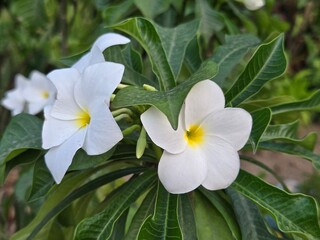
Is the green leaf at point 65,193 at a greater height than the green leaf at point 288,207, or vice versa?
the green leaf at point 288,207

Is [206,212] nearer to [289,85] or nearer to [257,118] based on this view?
[257,118]

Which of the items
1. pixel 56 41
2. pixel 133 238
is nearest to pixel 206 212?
pixel 133 238

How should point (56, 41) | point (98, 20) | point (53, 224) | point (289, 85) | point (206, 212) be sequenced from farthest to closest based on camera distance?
point (289, 85) → point (56, 41) → point (98, 20) → point (53, 224) → point (206, 212)

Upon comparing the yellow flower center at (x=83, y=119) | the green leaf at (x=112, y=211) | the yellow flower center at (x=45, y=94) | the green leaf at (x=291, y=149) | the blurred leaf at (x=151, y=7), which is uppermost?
the yellow flower center at (x=83, y=119)

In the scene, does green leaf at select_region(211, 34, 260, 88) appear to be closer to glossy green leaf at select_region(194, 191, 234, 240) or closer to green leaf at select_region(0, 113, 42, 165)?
glossy green leaf at select_region(194, 191, 234, 240)

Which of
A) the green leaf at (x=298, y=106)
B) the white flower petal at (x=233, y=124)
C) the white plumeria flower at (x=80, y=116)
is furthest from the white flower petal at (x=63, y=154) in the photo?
the green leaf at (x=298, y=106)

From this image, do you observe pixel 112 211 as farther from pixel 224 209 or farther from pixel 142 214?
pixel 224 209

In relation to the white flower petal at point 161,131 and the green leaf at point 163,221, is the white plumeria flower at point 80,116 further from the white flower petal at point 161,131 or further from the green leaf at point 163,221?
the green leaf at point 163,221

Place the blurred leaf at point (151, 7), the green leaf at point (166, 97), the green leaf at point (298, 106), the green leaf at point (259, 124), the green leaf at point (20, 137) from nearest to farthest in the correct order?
the green leaf at point (166, 97) → the green leaf at point (259, 124) → the green leaf at point (20, 137) → the green leaf at point (298, 106) → the blurred leaf at point (151, 7)
